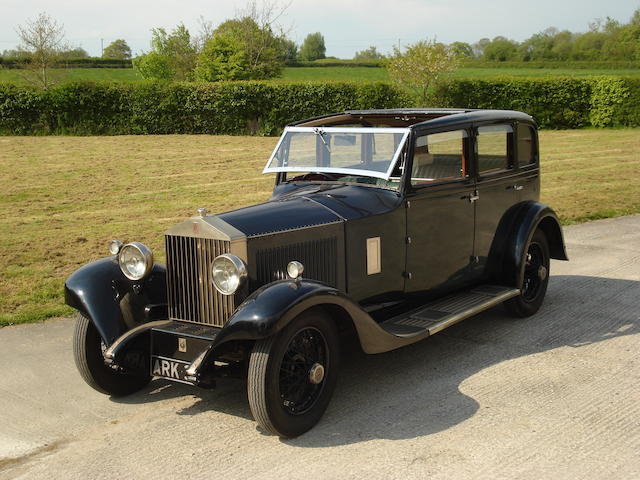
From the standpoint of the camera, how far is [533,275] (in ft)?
21.6

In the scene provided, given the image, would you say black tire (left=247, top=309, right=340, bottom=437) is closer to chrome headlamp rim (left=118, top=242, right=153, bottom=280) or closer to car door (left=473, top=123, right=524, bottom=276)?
chrome headlamp rim (left=118, top=242, right=153, bottom=280)

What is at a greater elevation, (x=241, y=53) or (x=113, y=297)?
(x=241, y=53)

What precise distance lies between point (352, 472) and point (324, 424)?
65 centimetres

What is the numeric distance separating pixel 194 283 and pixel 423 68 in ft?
94.2

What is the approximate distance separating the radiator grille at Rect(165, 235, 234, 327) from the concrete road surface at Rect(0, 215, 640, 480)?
2.06 feet

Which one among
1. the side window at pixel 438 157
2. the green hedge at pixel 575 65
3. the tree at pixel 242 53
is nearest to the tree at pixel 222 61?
the tree at pixel 242 53

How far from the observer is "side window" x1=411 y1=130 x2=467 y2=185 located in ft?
17.8

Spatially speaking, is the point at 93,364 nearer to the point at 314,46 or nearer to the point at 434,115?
the point at 434,115

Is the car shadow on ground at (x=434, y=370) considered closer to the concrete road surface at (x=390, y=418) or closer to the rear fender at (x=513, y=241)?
the concrete road surface at (x=390, y=418)

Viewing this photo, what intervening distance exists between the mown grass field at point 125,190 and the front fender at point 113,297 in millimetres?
1994

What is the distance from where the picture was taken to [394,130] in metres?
5.35

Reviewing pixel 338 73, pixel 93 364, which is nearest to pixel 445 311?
pixel 93 364

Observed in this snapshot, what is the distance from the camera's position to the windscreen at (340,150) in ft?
17.4

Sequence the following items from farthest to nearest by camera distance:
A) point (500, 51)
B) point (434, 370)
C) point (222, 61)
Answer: point (500, 51) → point (222, 61) → point (434, 370)
